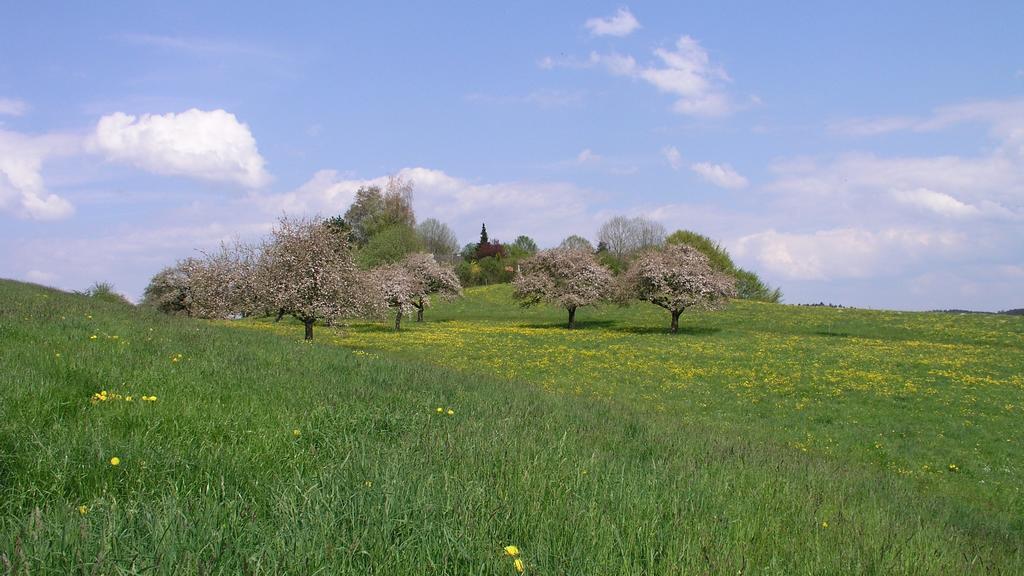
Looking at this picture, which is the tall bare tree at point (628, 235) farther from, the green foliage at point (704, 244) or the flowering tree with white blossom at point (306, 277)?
the flowering tree with white blossom at point (306, 277)

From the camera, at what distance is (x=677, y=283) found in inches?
1839

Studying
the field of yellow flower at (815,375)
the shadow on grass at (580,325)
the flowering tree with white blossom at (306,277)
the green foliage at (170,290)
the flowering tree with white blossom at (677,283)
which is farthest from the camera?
the green foliage at (170,290)

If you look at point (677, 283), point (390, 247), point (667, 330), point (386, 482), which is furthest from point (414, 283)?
point (386, 482)

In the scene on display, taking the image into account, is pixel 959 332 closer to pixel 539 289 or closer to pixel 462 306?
pixel 539 289

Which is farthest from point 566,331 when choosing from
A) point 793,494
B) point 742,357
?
point 793,494

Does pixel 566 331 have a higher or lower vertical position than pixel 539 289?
lower

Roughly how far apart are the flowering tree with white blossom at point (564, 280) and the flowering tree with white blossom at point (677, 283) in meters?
3.46

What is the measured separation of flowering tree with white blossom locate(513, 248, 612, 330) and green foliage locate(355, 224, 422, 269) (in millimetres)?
28803

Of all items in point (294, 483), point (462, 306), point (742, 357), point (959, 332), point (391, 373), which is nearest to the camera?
point (294, 483)

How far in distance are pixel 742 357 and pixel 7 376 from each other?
102 ft

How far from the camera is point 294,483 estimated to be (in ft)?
16.0

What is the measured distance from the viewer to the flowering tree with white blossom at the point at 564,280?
52031mm

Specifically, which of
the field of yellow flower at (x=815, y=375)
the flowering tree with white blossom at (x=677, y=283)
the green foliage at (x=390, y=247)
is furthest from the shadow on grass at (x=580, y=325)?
the green foliage at (x=390, y=247)

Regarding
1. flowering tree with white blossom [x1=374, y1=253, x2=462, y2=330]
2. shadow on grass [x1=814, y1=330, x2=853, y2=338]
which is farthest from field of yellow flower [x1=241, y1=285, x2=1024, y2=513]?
flowering tree with white blossom [x1=374, y1=253, x2=462, y2=330]
